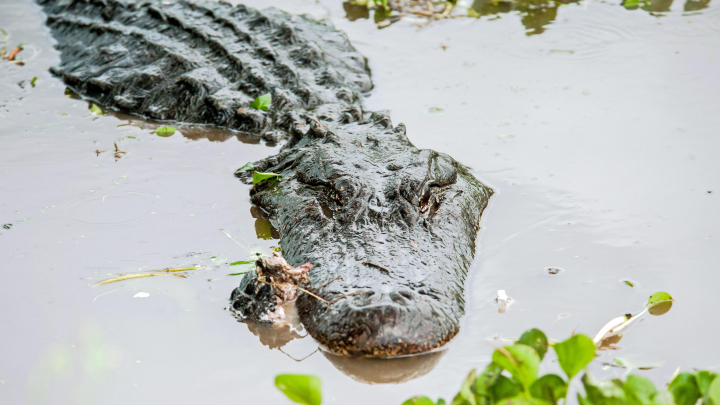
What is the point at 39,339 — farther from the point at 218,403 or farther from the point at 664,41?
the point at 664,41

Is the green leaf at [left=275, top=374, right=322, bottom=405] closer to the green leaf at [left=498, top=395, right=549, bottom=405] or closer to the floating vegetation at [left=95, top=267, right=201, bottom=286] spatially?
the green leaf at [left=498, top=395, right=549, bottom=405]

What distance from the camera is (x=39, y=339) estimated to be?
10.0ft

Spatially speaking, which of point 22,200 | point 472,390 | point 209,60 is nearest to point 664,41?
point 209,60

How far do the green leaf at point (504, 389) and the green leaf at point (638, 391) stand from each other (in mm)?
360

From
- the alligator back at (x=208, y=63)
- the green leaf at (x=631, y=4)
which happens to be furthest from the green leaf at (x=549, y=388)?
the green leaf at (x=631, y=4)

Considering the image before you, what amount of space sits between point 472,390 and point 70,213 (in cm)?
323

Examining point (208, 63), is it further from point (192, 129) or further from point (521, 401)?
point (521, 401)

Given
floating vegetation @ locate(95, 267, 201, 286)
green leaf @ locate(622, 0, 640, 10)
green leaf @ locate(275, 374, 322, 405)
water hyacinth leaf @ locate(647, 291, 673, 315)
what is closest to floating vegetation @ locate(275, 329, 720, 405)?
green leaf @ locate(275, 374, 322, 405)

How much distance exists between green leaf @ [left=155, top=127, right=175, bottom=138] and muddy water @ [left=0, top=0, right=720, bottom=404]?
0.06m

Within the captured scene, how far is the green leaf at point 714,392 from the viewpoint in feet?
6.39

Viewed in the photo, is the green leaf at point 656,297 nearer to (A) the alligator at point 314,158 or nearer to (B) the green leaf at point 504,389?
(A) the alligator at point 314,158

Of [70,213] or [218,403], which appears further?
[70,213]

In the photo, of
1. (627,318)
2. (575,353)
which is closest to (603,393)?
(575,353)

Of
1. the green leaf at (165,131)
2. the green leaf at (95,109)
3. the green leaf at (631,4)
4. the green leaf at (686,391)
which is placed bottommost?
the green leaf at (165,131)
